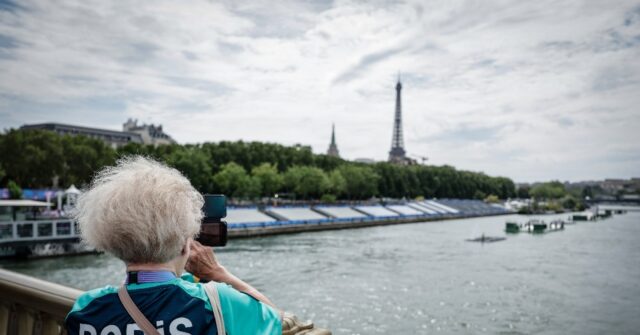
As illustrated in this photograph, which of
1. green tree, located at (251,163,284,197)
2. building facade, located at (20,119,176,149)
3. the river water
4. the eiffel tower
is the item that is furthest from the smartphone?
the eiffel tower

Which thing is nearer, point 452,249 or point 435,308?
point 435,308

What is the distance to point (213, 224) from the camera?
4.62ft

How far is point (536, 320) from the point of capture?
13.6m

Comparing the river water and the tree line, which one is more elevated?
the tree line

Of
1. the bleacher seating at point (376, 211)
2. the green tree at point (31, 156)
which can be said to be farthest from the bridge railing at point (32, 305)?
the bleacher seating at point (376, 211)

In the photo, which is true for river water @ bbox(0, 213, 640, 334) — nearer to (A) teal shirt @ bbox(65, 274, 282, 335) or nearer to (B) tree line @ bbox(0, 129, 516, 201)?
(B) tree line @ bbox(0, 129, 516, 201)

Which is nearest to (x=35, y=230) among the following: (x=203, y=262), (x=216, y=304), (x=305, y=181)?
(x=203, y=262)

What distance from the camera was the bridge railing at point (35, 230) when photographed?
22.6 meters

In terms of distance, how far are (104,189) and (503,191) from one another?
129033 millimetres

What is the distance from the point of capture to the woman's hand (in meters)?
1.38

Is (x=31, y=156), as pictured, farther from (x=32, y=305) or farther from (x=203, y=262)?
(x=203, y=262)

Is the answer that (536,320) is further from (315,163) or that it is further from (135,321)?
(315,163)

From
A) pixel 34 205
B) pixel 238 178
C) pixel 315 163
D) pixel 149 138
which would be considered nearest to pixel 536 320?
pixel 34 205

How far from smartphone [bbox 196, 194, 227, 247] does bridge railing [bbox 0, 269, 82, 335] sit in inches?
34.6
